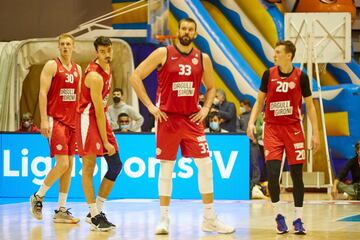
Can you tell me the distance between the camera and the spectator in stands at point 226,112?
48.5 feet

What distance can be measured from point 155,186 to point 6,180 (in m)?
2.32

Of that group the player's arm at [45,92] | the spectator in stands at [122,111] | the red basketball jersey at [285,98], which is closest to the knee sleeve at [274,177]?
the red basketball jersey at [285,98]

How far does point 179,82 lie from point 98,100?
928mm

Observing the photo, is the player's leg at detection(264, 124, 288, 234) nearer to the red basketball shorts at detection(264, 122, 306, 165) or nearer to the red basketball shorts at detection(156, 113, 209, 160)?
the red basketball shorts at detection(264, 122, 306, 165)

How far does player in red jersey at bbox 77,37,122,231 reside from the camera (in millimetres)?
8492

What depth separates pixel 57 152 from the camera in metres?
9.30

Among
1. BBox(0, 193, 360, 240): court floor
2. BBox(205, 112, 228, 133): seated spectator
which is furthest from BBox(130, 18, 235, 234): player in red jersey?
BBox(205, 112, 228, 133): seated spectator

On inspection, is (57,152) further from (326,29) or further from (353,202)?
(326,29)

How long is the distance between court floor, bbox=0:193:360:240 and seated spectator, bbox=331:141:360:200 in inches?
33.5

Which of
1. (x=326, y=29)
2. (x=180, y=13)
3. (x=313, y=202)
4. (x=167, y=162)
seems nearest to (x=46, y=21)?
(x=180, y=13)

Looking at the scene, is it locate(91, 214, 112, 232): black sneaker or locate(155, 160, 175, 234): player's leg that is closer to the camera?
locate(155, 160, 175, 234): player's leg

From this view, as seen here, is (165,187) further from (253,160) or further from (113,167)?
(253,160)

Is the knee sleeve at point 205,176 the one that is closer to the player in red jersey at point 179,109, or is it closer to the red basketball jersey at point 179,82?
the player in red jersey at point 179,109

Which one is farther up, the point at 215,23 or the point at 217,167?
the point at 215,23
